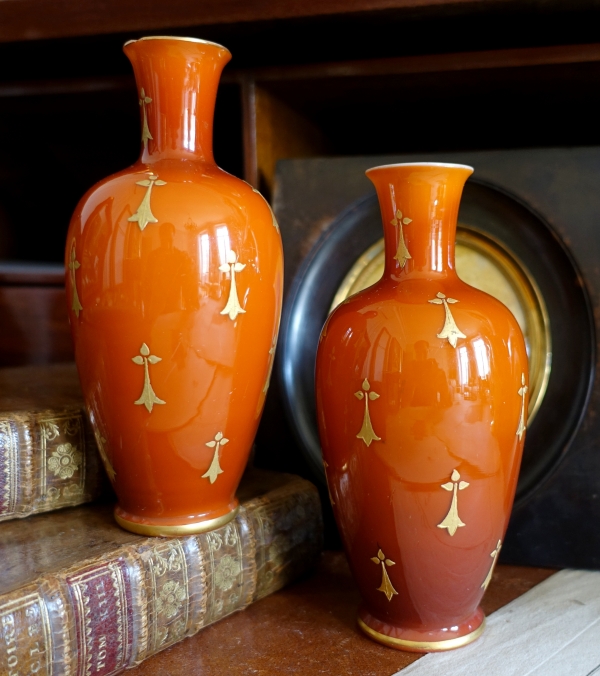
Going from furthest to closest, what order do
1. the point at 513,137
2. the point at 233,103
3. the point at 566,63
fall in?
the point at 513,137 < the point at 233,103 < the point at 566,63

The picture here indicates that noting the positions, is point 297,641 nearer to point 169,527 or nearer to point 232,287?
point 169,527

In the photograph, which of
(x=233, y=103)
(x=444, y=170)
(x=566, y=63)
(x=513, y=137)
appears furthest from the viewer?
(x=513, y=137)

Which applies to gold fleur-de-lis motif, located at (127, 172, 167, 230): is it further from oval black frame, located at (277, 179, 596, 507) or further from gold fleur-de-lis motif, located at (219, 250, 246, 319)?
oval black frame, located at (277, 179, 596, 507)

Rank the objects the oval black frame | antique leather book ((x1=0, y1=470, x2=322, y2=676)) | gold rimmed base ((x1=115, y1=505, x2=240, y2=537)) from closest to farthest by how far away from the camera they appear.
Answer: antique leather book ((x1=0, y1=470, x2=322, y2=676)), gold rimmed base ((x1=115, y1=505, x2=240, y2=537)), the oval black frame

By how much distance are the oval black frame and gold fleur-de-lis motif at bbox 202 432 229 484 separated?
176 mm

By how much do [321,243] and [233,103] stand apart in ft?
0.62

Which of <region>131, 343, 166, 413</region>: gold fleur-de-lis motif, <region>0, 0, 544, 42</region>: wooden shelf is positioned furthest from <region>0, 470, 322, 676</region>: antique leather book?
<region>0, 0, 544, 42</region>: wooden shelf

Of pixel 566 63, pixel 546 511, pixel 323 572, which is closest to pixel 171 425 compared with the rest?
pixel 323 572

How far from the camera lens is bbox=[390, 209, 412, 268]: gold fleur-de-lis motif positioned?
56 centimetres

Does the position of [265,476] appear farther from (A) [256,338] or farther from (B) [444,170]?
(B) [444,170]

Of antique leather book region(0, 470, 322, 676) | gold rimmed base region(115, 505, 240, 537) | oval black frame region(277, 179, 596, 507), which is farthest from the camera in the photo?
oval black frame region(277, 179, 596, 507)

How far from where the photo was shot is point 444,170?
1.78 feet

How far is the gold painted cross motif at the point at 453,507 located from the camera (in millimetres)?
521

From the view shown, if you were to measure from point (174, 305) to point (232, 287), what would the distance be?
4 cm
